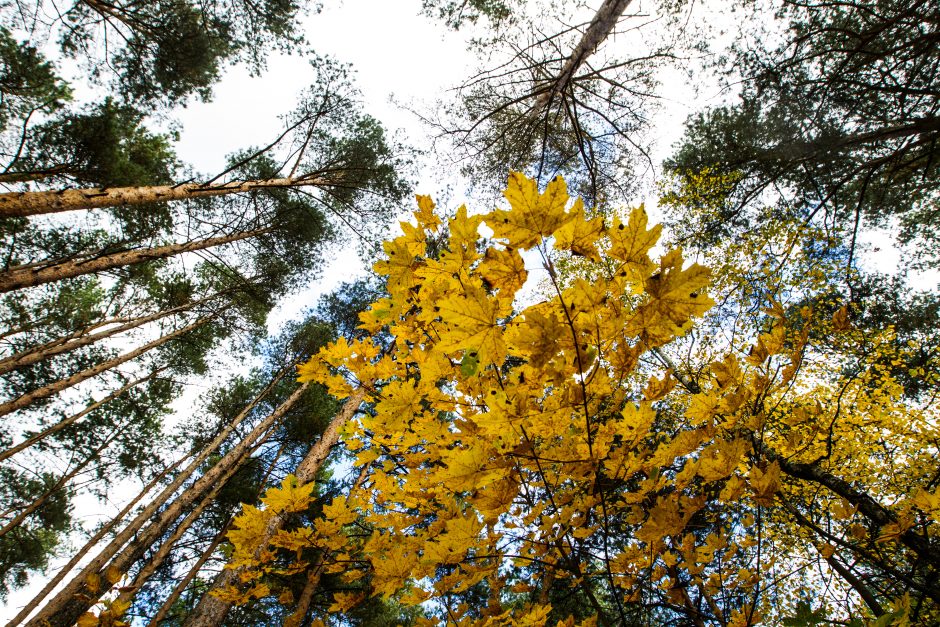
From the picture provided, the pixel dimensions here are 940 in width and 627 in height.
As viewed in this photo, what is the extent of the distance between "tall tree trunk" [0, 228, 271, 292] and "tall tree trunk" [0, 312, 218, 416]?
6.49ft

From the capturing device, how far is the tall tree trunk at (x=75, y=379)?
18.2 ft

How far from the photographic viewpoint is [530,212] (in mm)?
720

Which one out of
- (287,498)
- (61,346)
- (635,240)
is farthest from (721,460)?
(61,346)

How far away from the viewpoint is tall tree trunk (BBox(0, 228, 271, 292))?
12.7ft

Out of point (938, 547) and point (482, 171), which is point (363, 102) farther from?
point (938, 547)

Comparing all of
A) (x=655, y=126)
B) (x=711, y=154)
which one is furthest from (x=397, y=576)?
(x=711, y=154)

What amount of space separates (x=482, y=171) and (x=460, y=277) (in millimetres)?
5022

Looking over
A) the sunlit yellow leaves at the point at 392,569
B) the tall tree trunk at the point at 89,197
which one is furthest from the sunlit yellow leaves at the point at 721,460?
the tall tree trunk at the point at 89,197

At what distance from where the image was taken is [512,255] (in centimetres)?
84

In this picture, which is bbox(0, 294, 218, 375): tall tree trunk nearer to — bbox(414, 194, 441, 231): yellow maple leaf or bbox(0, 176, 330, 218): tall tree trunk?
bbox(0, 176, 330, 218): tall tree trunk

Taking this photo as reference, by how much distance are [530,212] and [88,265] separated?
644 cm

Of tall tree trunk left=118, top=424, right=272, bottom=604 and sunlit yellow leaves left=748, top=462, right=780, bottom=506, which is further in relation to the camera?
tall tree trunk left=118, top=424, right=272, bottom=604

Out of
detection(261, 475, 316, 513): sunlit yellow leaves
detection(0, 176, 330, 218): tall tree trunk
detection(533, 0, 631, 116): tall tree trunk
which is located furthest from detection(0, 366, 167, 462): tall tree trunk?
detection(533, 0, 631, 116): tall tree trunk

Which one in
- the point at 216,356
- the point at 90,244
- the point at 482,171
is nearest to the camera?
the point at 482,171
